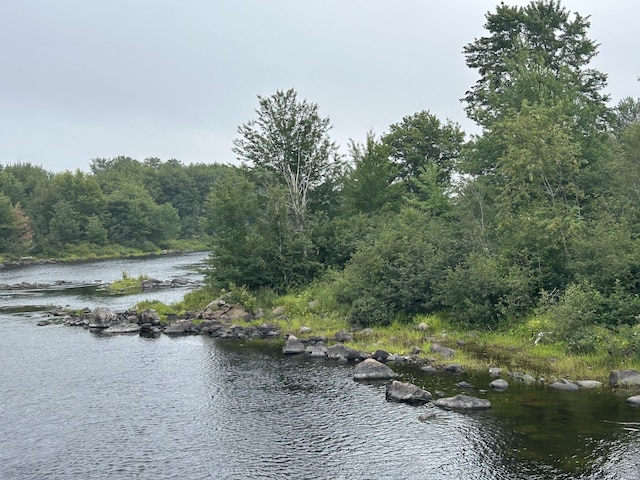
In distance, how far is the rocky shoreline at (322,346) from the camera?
21703 millimetres

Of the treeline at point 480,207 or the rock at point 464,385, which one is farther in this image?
the treeline at point 480,207

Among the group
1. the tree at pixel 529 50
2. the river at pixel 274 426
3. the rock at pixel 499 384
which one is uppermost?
the tree at pixel 529 50

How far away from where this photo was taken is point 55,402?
76.0 ft

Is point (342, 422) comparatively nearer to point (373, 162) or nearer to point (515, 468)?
point (515, 468)

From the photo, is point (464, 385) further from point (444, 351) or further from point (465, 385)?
point (444, 351)

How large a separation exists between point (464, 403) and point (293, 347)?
11.8 metres

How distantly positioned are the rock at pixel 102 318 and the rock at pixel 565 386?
30.0 m

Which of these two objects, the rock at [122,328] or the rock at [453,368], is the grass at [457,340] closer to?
the rock at [453,368]

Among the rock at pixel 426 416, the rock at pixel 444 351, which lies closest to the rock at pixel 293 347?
the rock at pixel 444 351

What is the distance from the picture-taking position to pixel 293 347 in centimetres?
3022

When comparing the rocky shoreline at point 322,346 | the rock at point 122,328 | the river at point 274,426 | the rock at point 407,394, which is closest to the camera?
the river at point 274,426

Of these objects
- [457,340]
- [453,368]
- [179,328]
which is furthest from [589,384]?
[179,328]

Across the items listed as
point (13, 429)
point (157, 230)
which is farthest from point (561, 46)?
point (157, 230)

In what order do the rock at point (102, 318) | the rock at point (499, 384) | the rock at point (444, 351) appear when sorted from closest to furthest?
the rock at point (499, 384) → the rock at point (444, 351) → the rock at point (102, 318)
